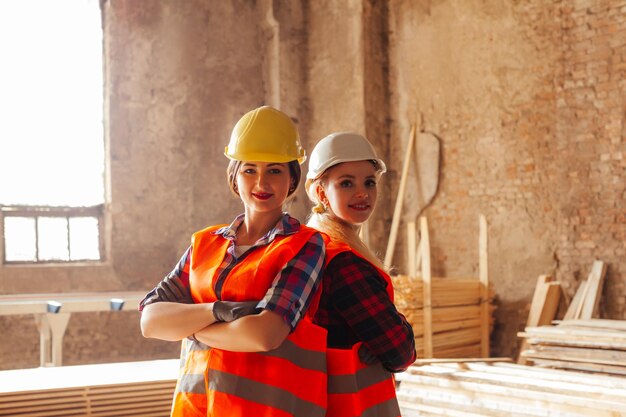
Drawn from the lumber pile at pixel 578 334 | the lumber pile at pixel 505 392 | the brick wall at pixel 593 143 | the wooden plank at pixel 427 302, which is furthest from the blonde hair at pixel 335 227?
the brick wall at pixel 593 143

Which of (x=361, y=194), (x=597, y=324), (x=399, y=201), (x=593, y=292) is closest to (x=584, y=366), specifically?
(x=597, y=324)

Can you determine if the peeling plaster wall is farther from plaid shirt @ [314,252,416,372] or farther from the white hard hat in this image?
plaid shirt @ [314,252,416,372]

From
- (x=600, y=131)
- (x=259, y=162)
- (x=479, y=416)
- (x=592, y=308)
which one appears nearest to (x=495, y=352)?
(x=592, y=308)

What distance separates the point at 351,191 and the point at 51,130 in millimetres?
7561

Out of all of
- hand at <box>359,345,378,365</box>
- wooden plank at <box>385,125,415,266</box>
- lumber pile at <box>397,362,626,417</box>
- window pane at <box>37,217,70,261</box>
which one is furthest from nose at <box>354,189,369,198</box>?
window pane at <box>37,217,70,261</box>

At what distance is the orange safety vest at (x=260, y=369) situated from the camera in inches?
68.3

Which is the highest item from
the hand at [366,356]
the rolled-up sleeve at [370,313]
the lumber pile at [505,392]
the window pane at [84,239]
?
the rolled-up sleeve at [370,313]

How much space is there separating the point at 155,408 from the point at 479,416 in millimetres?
1897

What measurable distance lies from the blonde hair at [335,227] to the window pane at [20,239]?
7283 millimetres

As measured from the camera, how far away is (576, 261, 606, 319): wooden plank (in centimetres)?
674

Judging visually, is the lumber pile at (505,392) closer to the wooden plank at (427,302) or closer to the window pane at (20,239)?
the wooden plank at (427,302)

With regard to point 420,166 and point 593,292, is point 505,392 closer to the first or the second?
point 593,292

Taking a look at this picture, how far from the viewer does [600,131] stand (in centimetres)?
704

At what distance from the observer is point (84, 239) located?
9148 mm
